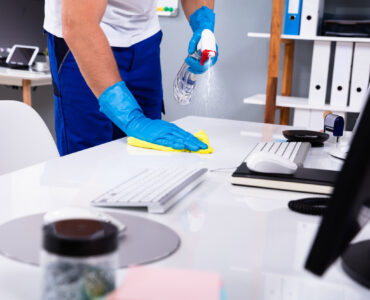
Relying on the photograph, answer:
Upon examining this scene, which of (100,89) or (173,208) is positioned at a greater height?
(100,89)

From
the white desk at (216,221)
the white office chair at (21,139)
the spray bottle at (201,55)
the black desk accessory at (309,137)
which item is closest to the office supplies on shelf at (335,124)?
the black desk accessory at (309,137)

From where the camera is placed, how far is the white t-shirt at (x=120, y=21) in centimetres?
164

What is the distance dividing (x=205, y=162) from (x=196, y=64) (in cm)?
56

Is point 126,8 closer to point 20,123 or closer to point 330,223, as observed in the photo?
point 20,123

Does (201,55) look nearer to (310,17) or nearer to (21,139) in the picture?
(21,139)

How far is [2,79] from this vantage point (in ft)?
9.57

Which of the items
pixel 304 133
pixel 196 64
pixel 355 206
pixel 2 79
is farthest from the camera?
pixel 2 79

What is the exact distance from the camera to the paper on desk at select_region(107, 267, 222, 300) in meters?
0.42

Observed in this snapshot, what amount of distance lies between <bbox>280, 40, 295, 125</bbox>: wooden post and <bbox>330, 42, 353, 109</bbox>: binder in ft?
1.05

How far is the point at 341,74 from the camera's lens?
9.49 ft

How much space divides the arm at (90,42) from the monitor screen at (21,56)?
1943mm

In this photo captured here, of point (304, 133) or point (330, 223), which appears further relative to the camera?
point (304, 133)

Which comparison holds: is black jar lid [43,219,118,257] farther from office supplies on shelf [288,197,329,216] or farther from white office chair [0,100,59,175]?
white office chair [0,100,59,175]

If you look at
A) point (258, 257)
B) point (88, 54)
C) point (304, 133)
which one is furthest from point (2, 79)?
point (258, 257)
